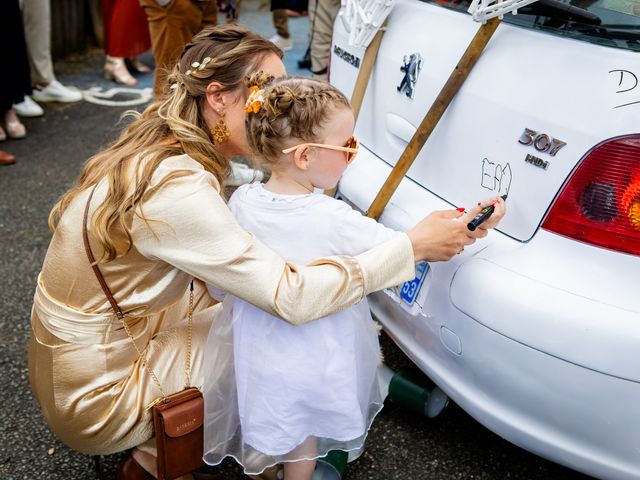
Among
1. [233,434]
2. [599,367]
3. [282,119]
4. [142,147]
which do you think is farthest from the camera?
[233,434]

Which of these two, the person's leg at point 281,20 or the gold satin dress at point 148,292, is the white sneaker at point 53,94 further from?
the gold satin dress at point 148,292

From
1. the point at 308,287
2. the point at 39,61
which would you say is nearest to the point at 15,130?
the point at 39,61

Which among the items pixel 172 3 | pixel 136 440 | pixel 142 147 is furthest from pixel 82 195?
pixel 172 3

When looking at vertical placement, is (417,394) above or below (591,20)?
below

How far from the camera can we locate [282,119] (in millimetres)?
1749

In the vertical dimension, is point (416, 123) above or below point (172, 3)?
above

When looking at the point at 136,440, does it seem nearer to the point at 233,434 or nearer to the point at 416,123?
the point at 233,434

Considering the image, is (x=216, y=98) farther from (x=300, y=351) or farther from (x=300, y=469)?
(x=300, y=469)

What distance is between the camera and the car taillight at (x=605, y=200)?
1645mm

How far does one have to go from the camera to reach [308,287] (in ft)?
5.63

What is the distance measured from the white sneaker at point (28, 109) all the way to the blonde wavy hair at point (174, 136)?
359 centimetres

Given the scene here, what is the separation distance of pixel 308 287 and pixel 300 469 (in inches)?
23.7

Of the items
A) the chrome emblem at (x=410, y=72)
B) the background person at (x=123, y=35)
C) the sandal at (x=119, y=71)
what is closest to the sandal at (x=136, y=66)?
the background person at (x=123, y=35)

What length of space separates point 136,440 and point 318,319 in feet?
2.13
